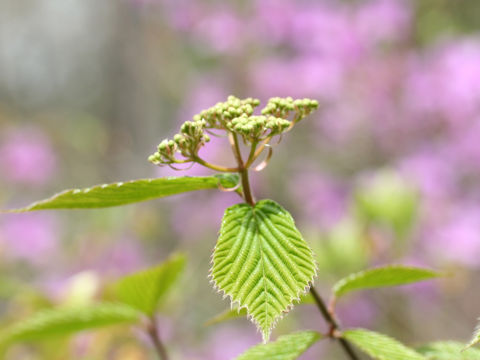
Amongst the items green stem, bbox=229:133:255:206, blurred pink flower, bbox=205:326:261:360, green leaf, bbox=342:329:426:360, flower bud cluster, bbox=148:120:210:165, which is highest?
flower bud cluster, bbox=148:120:210:165

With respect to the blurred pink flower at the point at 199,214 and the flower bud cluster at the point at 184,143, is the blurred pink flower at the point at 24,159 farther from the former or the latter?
the flower bud cluster at the point at 184,143

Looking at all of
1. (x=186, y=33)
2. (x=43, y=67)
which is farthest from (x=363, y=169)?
(x=43, y=67)

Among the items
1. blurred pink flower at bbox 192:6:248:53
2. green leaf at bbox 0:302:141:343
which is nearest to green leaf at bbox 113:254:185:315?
green leaf at bbox 0:302:141:343

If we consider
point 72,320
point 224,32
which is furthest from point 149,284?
point 224,32

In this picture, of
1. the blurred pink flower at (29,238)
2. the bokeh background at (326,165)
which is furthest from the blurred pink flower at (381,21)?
the blurred pink flower at (29,238)

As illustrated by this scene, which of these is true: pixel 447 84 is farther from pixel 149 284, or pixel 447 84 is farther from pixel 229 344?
pixel 149 284

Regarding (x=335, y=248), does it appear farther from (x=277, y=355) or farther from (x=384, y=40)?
(x=384, y=40)

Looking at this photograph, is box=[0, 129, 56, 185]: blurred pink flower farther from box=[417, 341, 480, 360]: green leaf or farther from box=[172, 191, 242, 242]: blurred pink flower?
box=[417, 341, 480, 360]: green leaf

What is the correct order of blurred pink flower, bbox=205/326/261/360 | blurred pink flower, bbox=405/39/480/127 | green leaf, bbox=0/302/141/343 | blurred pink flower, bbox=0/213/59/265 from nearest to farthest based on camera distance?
green leaf, bbox=0/302/141/343
blurred pink flower, bbox=205/326/261/360
blurred pink flower, bbox=405/39/480/127
blurred pink flower, bbox=0/213/59/265
